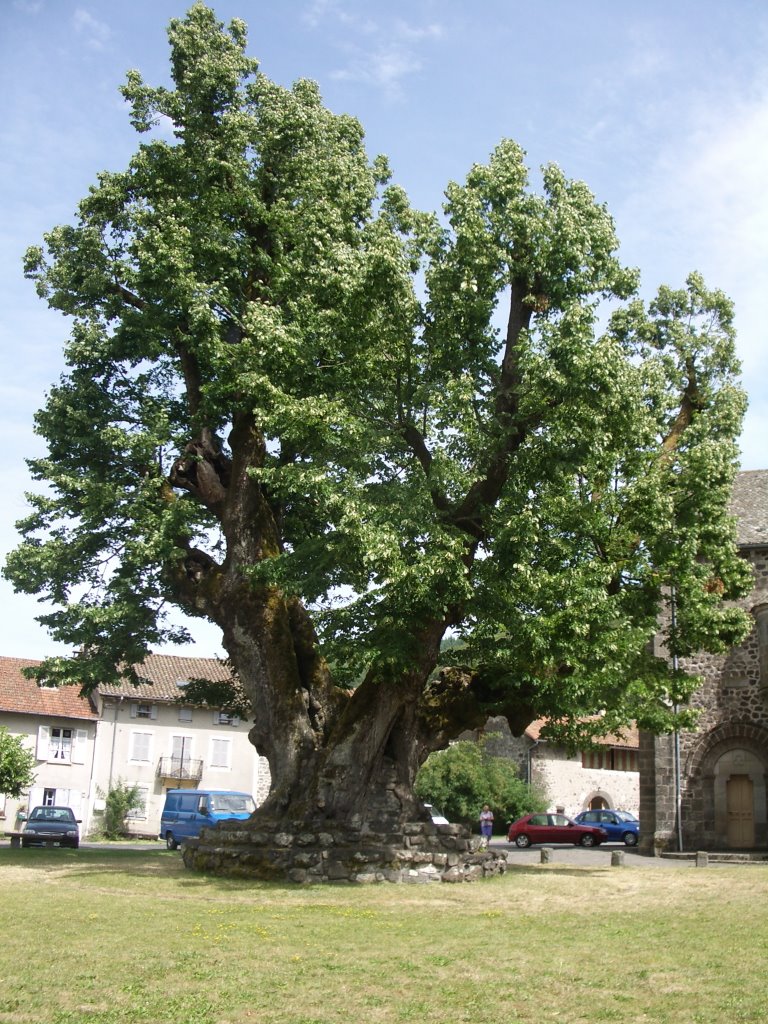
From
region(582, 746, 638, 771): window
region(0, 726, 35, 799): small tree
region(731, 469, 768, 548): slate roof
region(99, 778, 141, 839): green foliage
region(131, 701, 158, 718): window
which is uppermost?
region(731, 469, 768, 548): slate roof

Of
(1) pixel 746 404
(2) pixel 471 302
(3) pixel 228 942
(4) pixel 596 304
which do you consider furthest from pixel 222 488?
(3) pixel 228 942

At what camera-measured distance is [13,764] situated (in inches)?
1423

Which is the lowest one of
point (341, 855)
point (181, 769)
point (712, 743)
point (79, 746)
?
point (341, 855)

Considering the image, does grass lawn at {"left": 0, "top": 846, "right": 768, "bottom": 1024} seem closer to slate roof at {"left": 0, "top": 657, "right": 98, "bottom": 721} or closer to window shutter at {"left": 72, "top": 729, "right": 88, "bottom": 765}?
slate roof at {"left": 0, "top": 657, "right": 98, "bottom": 721}

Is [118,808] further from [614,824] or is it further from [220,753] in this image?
[614,824]

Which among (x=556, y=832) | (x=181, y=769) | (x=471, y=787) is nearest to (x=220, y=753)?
(x=181, y=769)

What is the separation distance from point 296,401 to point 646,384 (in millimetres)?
6744

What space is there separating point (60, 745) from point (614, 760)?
2786 centimetres

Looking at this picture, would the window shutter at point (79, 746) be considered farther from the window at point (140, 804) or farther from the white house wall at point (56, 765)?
the window at point (140, 804)

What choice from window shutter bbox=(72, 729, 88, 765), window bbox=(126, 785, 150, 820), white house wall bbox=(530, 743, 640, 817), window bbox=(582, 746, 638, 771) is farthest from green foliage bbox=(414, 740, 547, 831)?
window shutter bbox=(72, 729, 88, 765)

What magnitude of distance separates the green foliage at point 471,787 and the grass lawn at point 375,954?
97.9ft

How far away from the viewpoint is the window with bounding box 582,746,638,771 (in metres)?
53.4

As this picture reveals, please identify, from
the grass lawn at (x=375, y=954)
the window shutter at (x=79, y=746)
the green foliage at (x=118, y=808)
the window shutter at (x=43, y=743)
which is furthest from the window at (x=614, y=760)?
the grass lawn at (x=375, y=954)

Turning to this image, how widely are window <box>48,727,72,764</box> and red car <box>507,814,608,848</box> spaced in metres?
21.1
